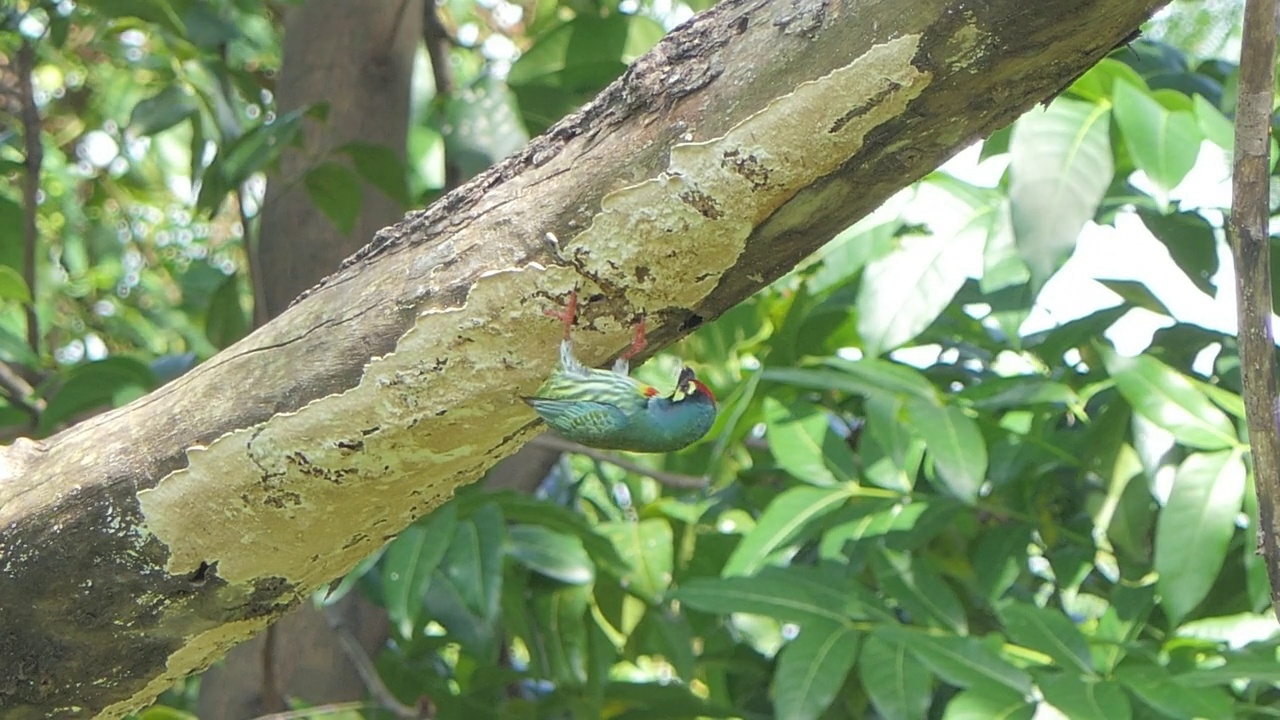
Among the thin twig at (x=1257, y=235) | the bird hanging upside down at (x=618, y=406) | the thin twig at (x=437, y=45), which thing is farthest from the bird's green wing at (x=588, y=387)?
the thin twig at (x=437, y=45)

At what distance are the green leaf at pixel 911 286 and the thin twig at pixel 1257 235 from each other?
31.5 inches

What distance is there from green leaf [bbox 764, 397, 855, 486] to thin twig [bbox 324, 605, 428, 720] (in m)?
0.64

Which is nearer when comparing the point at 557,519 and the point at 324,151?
the point at 557,519

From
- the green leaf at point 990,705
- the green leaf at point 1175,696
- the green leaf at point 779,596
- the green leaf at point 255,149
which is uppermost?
the green leaf at point 255,149

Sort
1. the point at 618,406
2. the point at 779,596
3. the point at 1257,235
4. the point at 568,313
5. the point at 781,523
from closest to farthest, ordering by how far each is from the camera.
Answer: the point at 1257,235 → the point at 568,313 → the point at 618,406 → the point at 779,596 → the point at 781,523

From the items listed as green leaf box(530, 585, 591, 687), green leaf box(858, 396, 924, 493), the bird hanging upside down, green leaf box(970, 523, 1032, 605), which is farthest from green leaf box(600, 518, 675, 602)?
the bird hanging upside down

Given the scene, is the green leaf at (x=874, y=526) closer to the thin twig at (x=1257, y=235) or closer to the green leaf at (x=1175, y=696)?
the green leaf at (x=1175, y=696)

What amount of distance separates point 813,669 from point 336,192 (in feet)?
2.99

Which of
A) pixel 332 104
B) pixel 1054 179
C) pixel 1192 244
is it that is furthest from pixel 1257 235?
pixel 332 104

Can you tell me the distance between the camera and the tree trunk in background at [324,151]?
1.91 m

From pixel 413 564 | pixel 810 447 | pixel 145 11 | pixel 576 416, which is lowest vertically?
pixel 810 447

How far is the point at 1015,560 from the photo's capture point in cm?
165

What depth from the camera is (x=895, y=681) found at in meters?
1.43

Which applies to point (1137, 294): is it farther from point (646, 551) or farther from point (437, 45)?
point (437, 45)
